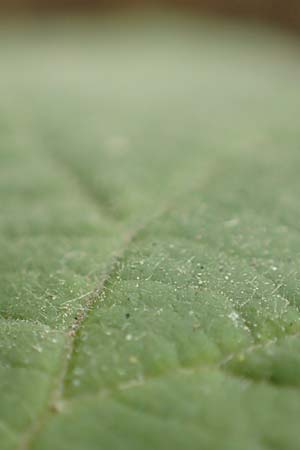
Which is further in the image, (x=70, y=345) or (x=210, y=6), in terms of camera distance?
(x=210, y=6)

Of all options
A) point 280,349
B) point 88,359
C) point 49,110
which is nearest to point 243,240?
point 280,349

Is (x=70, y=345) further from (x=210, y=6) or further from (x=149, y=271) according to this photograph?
(x=210, y=6)

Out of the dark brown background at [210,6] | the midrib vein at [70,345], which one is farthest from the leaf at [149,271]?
the dark brown background at [210,6]

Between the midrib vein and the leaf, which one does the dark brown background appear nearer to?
the leaf

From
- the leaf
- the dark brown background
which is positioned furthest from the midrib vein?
the dark brown background

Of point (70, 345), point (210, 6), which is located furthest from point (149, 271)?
point (210, 6)

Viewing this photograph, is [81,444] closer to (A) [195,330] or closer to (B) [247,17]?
(A) [195,330]
